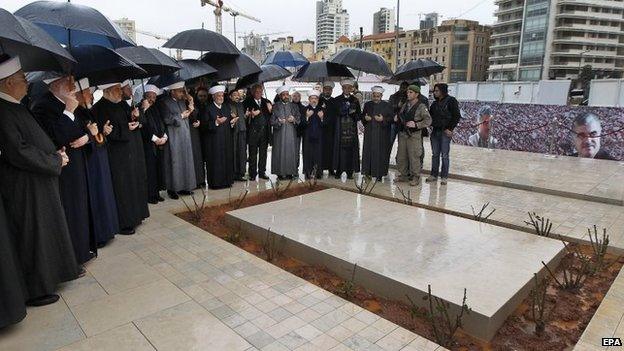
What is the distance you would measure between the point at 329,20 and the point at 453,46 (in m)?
51.8

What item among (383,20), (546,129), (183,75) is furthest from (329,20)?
(183,75)

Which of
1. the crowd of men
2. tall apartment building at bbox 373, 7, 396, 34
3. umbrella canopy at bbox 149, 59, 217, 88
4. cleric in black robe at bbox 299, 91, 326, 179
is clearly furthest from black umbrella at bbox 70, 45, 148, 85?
tall apartment building at bbox 373, 7, 396, 34

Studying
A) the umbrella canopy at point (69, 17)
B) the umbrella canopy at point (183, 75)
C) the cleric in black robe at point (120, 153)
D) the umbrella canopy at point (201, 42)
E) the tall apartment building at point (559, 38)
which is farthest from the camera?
the tall apartment building at point (559, 38)

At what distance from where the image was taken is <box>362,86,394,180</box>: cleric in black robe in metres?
8.15

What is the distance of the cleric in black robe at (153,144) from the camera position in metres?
6.01

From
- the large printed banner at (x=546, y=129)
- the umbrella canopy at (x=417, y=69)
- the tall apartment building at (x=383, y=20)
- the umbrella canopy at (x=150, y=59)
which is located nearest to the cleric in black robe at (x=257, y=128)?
the umbrella canopy at (x=150, y=59)

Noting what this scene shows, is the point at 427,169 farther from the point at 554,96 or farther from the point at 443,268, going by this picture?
the point at 554,96

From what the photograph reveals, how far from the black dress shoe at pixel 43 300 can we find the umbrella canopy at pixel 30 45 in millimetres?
1905

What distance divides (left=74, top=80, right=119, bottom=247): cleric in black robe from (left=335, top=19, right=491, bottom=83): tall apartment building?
80.3 metres

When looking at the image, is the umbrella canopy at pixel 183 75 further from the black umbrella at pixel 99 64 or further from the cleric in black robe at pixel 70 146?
the cleric in black robe at pixel 70 146

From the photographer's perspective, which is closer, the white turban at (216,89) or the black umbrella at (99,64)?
the black umbrella at (99,64)

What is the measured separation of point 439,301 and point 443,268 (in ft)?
2.26

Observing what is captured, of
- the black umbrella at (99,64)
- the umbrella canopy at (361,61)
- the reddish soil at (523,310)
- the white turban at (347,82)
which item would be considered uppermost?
the umbrella canopy at (361,61)

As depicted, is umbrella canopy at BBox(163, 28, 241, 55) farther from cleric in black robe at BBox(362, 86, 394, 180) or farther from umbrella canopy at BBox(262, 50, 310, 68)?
umbrella canopy at BBox(262, 50, 310, 68)
